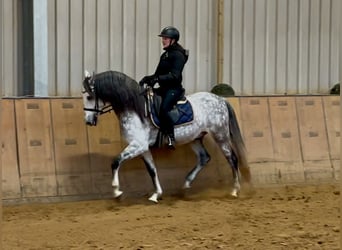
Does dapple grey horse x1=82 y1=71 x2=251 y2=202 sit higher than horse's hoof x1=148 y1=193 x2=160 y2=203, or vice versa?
dapple grey horse x1=82 y1=71 x2=251 y2=202

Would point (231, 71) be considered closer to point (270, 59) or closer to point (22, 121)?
point (270, 59)

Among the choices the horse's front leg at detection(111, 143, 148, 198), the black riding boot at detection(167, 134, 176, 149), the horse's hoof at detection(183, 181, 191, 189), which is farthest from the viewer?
the horse's hoof at detection(183, 181, 191, 189)

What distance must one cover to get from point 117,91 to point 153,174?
3.96 ft

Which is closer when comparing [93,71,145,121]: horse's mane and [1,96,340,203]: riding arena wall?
[93,71,145,121]: horse's mane

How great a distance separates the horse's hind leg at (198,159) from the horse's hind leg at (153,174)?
585mm

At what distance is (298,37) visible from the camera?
513 inches

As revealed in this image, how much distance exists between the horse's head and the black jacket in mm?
849

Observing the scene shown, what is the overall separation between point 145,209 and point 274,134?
3051mm

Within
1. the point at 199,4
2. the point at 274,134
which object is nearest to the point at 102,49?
the point at 199,4

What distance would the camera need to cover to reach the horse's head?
29.5 feet

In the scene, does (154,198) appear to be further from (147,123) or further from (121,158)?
(147,123)

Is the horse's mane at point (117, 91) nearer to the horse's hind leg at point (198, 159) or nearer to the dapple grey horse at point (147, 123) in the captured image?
the dapple grey horse at point (147, 123)

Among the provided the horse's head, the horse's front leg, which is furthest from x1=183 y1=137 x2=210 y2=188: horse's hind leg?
the horse's head

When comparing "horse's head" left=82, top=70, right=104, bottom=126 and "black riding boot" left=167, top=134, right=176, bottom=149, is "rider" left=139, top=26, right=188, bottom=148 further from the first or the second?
"horse's head" left=82, top=70, right=104, bottom=126
